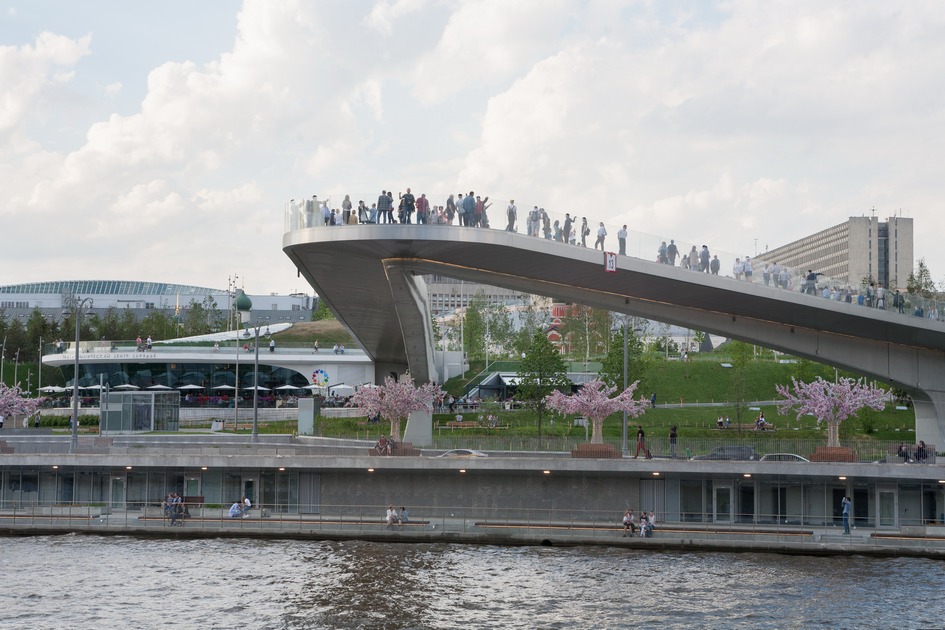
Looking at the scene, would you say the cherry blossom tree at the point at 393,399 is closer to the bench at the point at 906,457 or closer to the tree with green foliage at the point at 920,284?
the bench at the point at 906,457

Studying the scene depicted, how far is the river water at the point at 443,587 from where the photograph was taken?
28.2 meters

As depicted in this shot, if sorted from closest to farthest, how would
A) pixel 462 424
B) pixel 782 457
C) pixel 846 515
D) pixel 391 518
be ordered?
pixel 846 515 < pixel 391 518 < pixel 782 457 < pixel 462 424

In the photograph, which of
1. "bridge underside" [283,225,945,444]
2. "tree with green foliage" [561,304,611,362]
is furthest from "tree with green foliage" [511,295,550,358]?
"bridge underside" [283,225,945,444]

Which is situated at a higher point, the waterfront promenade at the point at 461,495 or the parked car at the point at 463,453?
the parked car at the point at 463,453

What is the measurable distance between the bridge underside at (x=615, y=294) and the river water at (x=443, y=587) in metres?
12.0

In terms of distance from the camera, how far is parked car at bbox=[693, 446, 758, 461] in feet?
139

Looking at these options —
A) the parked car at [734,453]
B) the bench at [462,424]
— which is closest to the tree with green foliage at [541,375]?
the bench at [462,424]

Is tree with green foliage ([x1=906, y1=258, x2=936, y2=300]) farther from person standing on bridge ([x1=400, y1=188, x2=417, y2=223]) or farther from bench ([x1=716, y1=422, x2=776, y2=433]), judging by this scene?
person standing on bridge ([x1=400, y1=188, x2=417, y2=223])

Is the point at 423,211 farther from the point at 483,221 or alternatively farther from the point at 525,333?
the point at 525,333

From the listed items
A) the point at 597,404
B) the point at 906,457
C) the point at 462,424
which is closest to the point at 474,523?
the point at 597,404

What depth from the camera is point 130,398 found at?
5794 centimetres

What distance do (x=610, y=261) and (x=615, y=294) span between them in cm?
775

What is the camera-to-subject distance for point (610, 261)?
4300cm

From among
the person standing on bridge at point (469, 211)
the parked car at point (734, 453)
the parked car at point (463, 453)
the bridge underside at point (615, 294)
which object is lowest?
the parked car at point (463, 453)
